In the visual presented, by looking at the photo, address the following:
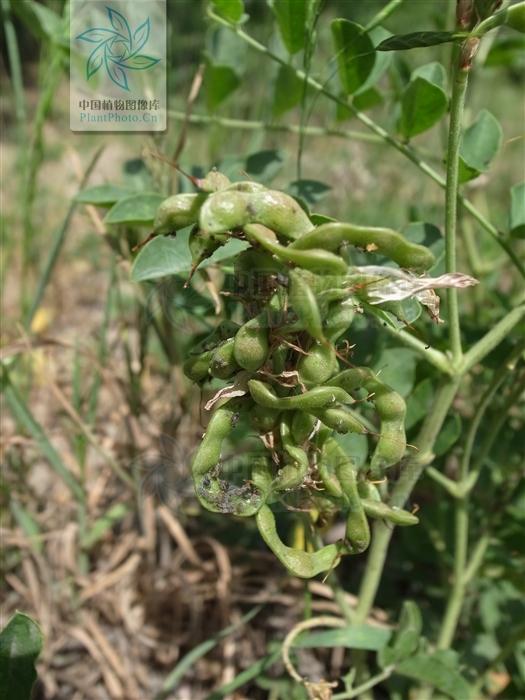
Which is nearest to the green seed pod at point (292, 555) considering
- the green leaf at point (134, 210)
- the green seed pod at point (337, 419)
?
the green seed pod at point (337, 419)

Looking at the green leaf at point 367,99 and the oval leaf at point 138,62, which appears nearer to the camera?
the green leaf at point 367,99

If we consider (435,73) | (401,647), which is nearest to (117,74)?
(435,73)

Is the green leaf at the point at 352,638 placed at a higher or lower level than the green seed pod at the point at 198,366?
lower

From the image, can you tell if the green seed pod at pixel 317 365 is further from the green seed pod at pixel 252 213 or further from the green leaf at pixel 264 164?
the green leaf at pixel 264 164

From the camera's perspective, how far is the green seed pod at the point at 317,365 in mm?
664

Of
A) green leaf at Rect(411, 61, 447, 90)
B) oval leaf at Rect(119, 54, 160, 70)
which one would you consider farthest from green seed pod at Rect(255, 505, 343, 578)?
oval leaf at Rect(119, 54, 160, 70)

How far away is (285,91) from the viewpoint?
4.11 ft

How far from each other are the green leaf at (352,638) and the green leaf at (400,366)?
1.13 ft

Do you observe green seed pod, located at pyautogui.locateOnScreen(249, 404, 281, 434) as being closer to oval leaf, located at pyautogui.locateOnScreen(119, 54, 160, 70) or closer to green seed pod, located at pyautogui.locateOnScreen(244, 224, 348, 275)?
green seed pod, located at pyautogui.locateOnScreen(244, 224, 348, 275)

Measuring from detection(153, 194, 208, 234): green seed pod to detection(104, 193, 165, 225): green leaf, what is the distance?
0.32m

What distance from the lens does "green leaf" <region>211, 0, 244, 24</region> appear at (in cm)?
104

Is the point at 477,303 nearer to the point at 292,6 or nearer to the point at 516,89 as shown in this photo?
the point at 292,6

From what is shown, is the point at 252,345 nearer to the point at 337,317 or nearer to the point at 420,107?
the point at 337,317

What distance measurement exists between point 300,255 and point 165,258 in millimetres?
347
